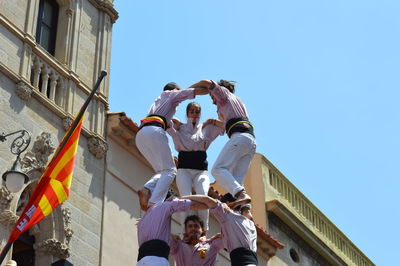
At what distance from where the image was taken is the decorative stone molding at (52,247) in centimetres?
1822

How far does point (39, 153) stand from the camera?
19.0m

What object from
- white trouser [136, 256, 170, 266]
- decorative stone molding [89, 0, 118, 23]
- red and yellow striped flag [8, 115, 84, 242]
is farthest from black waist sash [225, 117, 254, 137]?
decorative stone molding [89, 0, 118, 23]

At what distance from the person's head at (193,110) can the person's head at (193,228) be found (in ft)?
5.79

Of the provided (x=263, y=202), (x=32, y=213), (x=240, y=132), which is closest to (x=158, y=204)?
(x=240, y=132)

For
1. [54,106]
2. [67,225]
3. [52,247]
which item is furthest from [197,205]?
[54,106]

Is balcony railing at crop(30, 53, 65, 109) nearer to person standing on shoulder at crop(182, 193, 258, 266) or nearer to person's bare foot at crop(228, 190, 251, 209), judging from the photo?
person's bare foot at crop(228, 190, 251, 209)

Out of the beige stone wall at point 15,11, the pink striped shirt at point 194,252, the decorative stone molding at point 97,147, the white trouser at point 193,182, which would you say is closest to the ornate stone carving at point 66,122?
the decorative stone molding at point 97,147

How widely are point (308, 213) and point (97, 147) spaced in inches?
454

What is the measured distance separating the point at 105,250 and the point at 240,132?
791 centimetres

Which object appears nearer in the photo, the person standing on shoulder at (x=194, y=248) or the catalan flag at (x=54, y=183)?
the person standing on shoulder at (x=194, y=248)

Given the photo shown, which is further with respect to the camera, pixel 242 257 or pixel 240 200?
pixel 240 200

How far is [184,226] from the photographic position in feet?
39.8

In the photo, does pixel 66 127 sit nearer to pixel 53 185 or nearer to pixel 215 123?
pixel 53 185

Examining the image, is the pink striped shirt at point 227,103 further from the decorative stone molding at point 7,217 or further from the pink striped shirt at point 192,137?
the decorative stone molding at point 7,217
